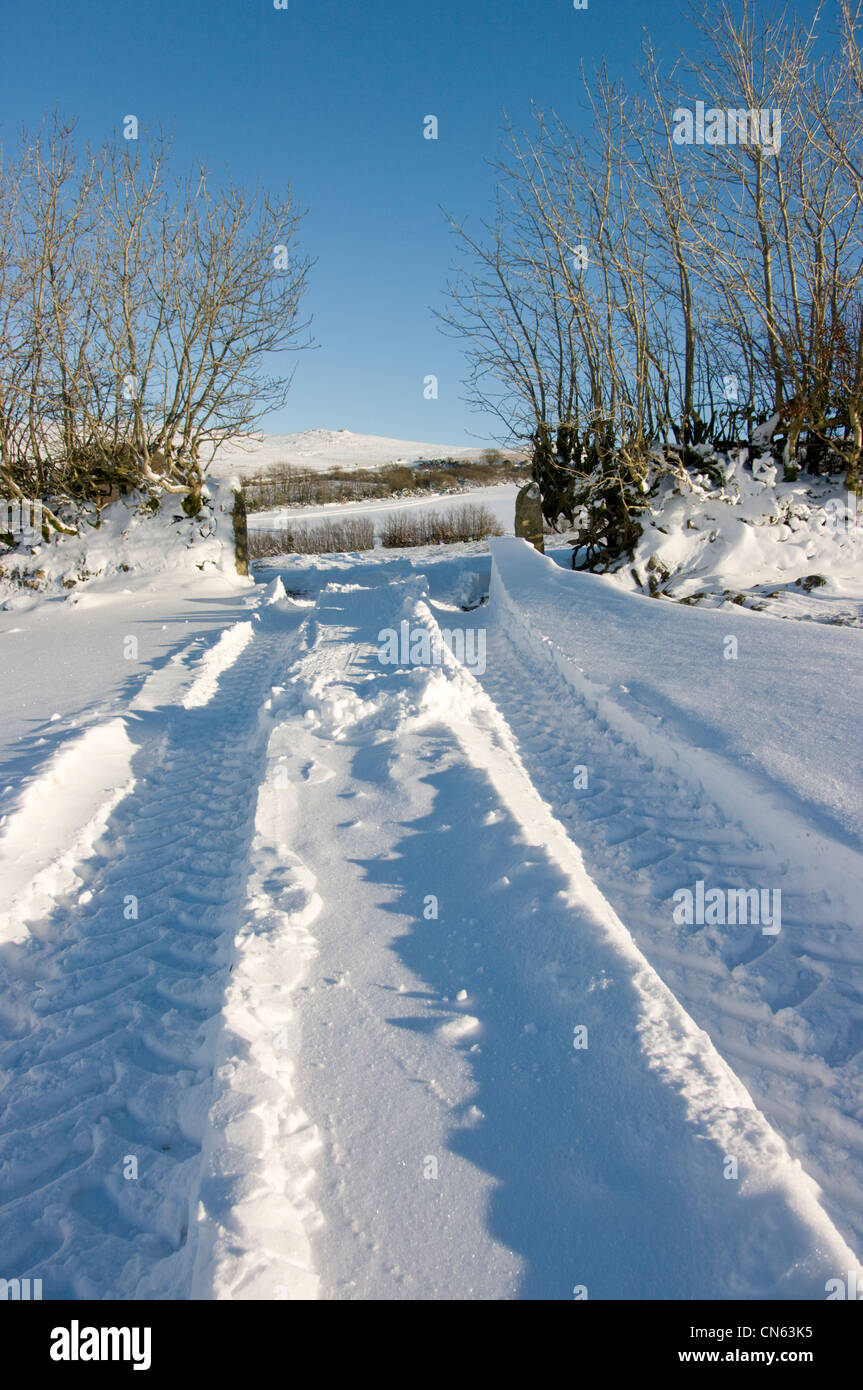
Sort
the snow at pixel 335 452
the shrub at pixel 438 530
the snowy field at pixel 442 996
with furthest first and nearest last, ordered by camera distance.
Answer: the snow at pixel 335 452 < the shrub at pixel 438 530 < the snowy field at pixel 442 996

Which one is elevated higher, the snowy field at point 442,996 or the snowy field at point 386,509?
the snowy field at point 386,509

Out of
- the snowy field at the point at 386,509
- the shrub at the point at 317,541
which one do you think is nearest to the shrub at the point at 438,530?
the shrub at the point at 317,541

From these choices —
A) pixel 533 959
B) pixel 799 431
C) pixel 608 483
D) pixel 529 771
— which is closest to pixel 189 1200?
pixel 533 959

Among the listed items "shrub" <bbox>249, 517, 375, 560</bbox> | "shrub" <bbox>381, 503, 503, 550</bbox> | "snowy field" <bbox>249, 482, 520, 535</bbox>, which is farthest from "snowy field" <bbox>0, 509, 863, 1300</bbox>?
"snowy field" <bbox>249, 482, 520, 535</bbox>

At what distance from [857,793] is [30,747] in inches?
203

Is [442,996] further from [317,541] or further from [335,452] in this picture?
[335,452]

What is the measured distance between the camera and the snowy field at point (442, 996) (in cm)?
170

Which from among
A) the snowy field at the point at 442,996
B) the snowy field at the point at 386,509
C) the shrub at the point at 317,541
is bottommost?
the snowy field at the point at 442,996

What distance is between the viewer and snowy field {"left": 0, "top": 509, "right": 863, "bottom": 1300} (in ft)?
5.57

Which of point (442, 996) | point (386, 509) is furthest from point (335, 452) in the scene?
point (442, 996)

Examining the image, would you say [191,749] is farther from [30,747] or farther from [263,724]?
[30,747]

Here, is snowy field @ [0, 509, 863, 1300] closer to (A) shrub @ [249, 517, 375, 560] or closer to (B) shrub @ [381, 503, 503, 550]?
(A) shrub @ [249, 517, 375, 560]

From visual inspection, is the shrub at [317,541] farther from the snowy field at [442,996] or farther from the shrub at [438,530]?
the snowy field at [442,996]

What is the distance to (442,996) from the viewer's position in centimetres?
247
